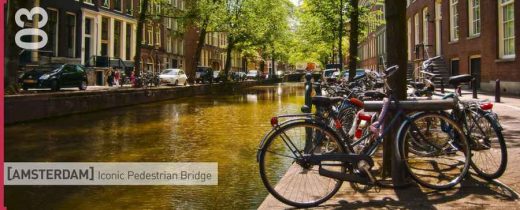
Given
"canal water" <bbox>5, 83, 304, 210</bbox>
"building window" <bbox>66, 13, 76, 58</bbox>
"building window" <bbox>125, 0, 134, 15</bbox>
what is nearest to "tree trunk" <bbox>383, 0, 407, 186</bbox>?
"canal water" <bbox>5, 83, 304, 210</bbox>

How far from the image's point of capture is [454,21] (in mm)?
27984

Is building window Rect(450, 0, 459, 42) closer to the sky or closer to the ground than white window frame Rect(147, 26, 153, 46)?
closer to the ground

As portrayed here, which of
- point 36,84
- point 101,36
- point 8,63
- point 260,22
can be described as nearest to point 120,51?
point 101,36

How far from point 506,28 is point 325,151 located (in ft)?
64.0

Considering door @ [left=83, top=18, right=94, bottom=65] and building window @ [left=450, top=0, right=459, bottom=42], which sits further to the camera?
door @ [left=83, top=18, right=94, bottom=65]

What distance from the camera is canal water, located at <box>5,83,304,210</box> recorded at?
16.9 feet

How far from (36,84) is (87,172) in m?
17.3

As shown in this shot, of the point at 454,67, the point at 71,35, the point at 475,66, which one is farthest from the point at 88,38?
the point at 475,66

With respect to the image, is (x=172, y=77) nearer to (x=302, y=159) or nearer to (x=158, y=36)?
(x=158, y=36)

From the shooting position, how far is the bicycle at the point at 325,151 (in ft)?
14.5

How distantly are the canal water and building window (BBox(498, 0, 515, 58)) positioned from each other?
11364mm

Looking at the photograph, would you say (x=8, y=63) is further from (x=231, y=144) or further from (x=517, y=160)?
(x=517, y=160)

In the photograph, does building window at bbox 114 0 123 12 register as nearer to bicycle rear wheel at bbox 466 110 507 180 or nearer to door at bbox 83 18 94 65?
door at bbox 83 18 94 65

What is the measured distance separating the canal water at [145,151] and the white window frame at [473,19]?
13.6m
